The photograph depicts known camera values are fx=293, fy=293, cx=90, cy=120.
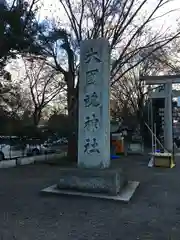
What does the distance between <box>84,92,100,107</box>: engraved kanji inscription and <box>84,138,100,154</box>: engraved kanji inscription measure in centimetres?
91

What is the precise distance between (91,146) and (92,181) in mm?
952

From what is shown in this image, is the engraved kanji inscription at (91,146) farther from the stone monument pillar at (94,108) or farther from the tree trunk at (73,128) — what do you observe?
the tree trunk at (73,128)

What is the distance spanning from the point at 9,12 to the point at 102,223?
11165 millimetres

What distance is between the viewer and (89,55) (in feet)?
25.8

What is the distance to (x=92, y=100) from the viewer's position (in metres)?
7.67

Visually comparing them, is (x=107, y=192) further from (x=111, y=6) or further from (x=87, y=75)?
(x=111, y=6)

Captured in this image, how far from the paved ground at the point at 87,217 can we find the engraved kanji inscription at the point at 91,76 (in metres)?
3.00

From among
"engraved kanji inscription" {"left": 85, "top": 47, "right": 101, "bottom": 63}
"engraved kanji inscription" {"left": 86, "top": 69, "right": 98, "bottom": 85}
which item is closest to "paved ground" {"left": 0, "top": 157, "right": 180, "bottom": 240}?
"engraved kanji inscription" {"left": 86, "top": 69, "right": 98, "bottom": 85}

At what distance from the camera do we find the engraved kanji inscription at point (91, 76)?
772 cm

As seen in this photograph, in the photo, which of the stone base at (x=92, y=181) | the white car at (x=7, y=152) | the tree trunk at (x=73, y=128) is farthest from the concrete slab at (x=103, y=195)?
the white car at (x=7, y=152)

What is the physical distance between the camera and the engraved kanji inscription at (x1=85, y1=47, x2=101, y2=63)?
7771 millimetres

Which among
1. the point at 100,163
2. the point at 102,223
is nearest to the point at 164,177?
the point at 100,163

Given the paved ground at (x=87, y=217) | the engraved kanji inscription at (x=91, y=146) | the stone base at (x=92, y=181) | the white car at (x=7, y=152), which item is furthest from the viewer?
the white car at (x=7, y=152)

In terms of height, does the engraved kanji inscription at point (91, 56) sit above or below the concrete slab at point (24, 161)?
above
